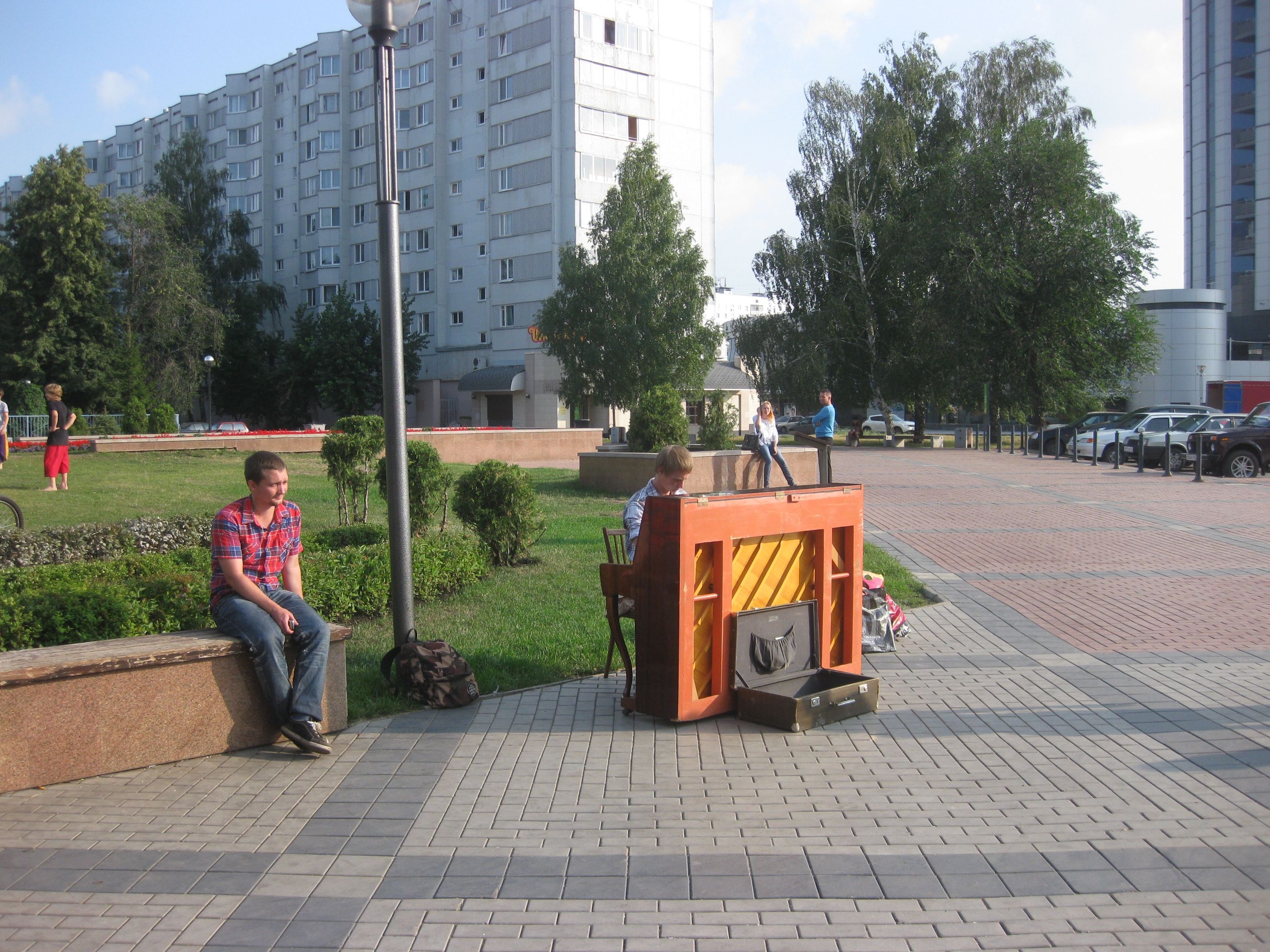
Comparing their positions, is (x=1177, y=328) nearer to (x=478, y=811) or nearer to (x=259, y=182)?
(x=259, y=182)

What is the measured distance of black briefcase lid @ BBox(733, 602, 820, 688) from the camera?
18.9ft

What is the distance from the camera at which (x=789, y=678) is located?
599cm

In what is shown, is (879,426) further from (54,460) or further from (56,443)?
A: (56,443)

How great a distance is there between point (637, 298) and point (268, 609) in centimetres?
3464

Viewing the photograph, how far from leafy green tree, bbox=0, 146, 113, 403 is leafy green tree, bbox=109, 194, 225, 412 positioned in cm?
125

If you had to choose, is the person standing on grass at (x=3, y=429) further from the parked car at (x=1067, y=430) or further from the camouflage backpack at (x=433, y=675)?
the parked car at (x=1067, y=430)

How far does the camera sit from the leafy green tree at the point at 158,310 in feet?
156

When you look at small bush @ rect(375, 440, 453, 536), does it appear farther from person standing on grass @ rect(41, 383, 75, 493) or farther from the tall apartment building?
the tall apartment building

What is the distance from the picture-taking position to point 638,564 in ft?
18.4

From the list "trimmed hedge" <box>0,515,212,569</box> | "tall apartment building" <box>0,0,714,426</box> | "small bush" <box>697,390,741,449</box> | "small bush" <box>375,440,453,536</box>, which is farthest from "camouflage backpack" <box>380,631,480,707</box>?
"tall apartment building" <box>0,0,714,426</box>

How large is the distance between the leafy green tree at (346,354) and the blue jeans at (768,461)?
39418mm

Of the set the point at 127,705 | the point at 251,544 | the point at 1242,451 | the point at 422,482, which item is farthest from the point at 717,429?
the point at 127,705

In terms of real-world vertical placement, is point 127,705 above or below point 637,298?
below

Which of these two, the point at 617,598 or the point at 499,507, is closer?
the point at 617,598
